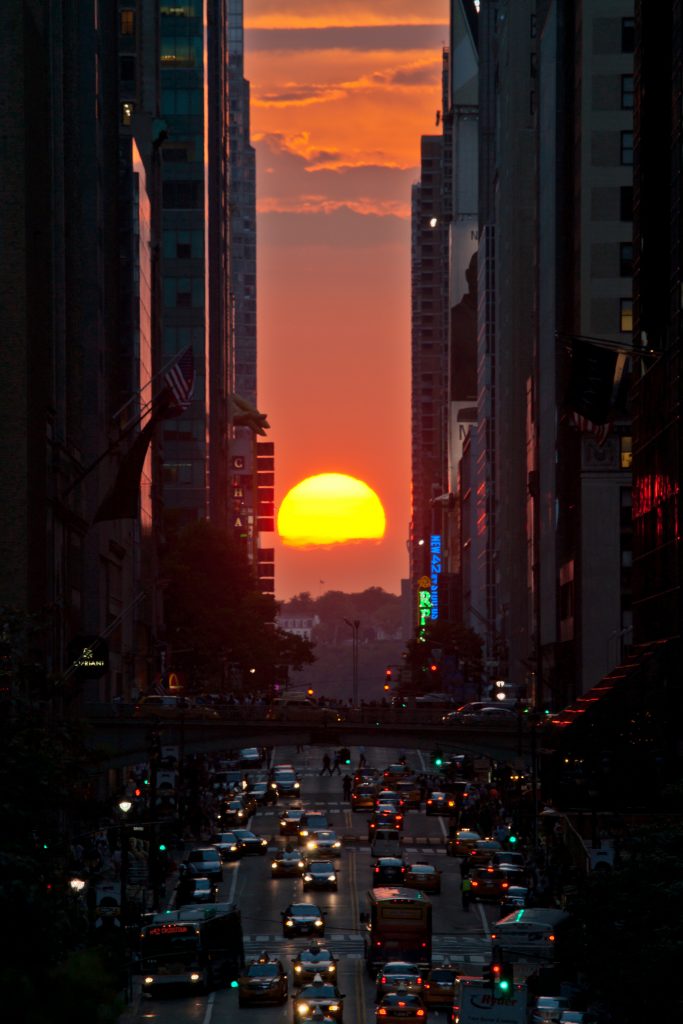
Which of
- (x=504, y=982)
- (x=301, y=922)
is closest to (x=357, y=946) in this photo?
(x=301, y=922)

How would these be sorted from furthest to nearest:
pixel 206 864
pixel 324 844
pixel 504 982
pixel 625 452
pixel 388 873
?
pixel 625 452, pixel 324 844, pixel 206 864, pixel 388 873, pixel 504 982

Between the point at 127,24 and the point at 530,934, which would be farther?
the point at 127,24

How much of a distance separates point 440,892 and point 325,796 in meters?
56.0

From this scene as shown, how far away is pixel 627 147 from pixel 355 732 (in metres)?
39.3

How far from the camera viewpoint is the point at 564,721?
284ft

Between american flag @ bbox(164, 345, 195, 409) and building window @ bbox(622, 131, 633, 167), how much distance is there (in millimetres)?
45913

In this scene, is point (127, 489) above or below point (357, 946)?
above

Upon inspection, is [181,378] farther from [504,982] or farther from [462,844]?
[504,982]

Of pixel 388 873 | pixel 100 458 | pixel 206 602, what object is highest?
pixel 206 602

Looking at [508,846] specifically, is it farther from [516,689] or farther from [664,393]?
[516,689]

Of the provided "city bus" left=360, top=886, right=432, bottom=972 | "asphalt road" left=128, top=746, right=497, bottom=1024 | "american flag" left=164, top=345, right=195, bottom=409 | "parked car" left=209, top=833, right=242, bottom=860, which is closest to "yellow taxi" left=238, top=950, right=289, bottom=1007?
"asphalt road" left=128, top=746, right=497, bottom=1024

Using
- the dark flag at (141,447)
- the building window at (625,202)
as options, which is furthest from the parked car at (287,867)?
the building window at (625,202)

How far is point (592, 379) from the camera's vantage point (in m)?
77.6

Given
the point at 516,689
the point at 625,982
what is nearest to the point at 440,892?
the point at 625,982
